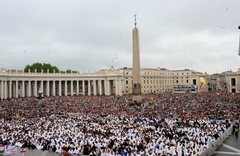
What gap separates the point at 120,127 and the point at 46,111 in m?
16.4

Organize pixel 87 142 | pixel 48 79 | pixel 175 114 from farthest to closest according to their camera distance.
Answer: pixel 48 79 → pixel 175 114 → pixel 87 142

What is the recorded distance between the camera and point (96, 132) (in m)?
18.7

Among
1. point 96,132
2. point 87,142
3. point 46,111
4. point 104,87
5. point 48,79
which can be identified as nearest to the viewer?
point 87,142

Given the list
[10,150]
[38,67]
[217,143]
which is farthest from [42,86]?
[217,143]

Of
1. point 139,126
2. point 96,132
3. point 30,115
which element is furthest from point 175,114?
point 30,115

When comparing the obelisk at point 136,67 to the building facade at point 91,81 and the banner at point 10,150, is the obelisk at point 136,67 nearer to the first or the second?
the building facade at point 91,81

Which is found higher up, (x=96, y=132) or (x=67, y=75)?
(x=67, y=75)

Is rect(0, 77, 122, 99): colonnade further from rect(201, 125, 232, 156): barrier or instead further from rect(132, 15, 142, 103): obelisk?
rect(201, 125, 232, 156): barrier

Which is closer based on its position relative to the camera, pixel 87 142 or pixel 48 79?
pixel 87 142

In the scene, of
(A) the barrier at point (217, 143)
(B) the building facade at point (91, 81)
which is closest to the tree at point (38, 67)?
(B) the building facade at point (91, 81)

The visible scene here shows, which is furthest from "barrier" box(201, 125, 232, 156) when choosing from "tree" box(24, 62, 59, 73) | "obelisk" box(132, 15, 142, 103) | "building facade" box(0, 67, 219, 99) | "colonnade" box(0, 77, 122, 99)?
"tree" box(24, 62, 59, 73)

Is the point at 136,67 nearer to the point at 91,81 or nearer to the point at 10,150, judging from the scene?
the point at 10,150

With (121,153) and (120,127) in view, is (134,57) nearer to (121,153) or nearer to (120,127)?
(120,127)

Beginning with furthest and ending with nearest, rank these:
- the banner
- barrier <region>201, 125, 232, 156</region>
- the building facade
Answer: the building facade
the banner
barrier <region>201, 125, 232, 156</region>
